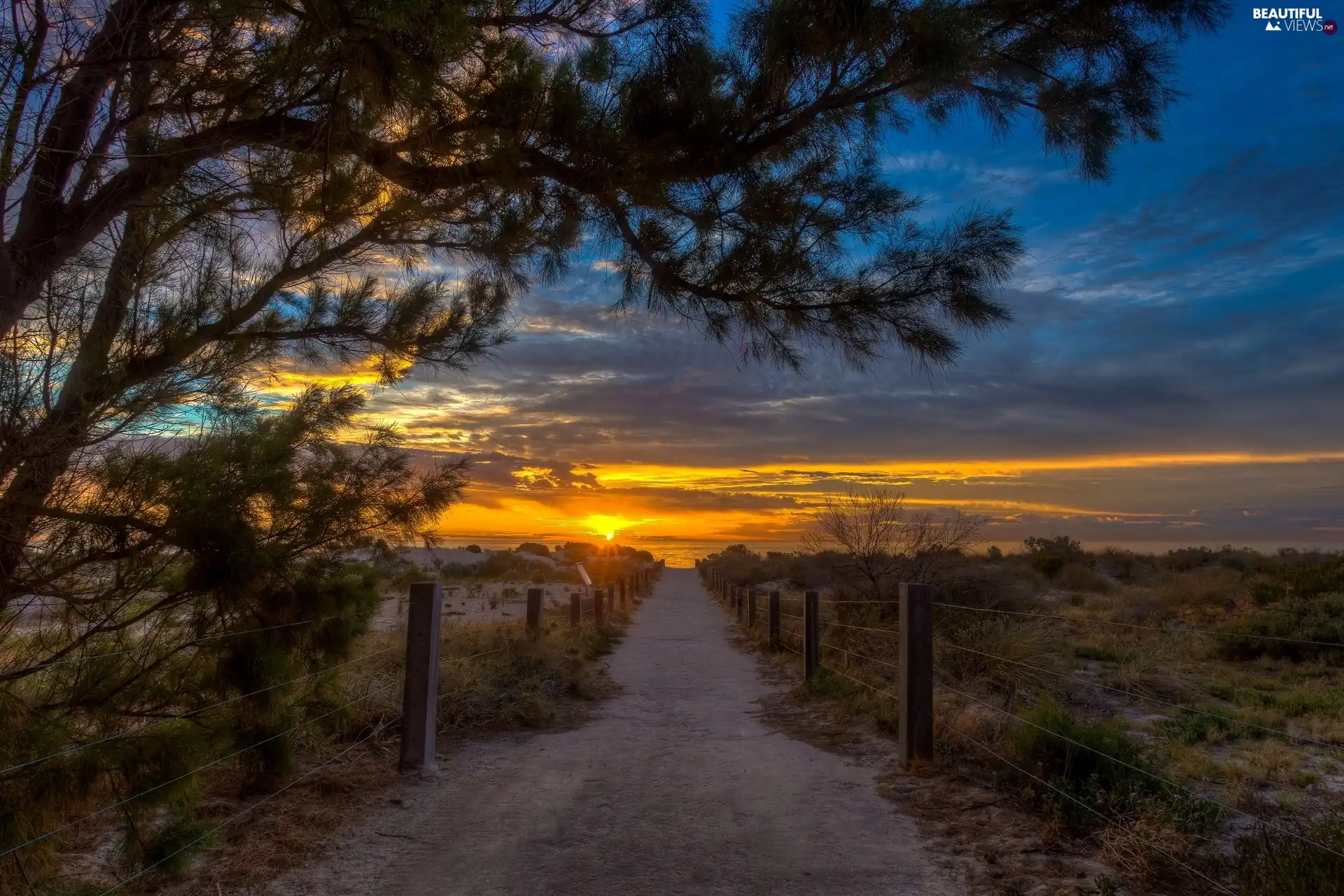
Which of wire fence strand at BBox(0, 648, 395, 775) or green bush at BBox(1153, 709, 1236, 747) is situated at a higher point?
wire fence strand at BBox(0, 648, 395, 775)

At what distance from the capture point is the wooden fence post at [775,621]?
13641mm

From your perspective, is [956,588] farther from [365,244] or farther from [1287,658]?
[365,244]

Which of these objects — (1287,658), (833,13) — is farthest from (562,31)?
(1287,658)

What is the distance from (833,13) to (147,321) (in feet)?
12.1

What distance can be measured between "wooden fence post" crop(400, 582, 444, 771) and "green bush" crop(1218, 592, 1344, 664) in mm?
10171

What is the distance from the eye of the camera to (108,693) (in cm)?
372

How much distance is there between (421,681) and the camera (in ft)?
19.9

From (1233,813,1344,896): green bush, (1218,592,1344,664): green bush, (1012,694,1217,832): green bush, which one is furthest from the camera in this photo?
(1218,592,1344,664): green bush

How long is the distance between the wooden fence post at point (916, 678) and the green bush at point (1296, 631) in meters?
7.24

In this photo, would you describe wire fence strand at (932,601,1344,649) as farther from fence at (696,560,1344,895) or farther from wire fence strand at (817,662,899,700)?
wire fence strand at (817,662,899,700)

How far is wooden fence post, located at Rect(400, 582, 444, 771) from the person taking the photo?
6000 mm

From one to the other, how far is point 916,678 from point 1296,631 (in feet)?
30.6

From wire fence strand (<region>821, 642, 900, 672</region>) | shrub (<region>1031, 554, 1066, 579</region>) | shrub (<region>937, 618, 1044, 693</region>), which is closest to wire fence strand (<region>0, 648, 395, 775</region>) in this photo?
wire fence strand (<region>821, 642, 900, 672</region>)

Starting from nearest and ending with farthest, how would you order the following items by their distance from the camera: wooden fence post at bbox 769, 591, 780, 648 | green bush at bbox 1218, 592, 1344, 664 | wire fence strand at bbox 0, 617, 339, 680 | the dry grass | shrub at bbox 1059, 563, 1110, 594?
wire fence strand at bbox 0, 617, 339, 680
the dry grass
green bush at bbox 1218, 592, 1344, 664
wooden fence post at bbox 769, 591, 780, 648
shrub at bbox 1059, 563, 1110, 594
